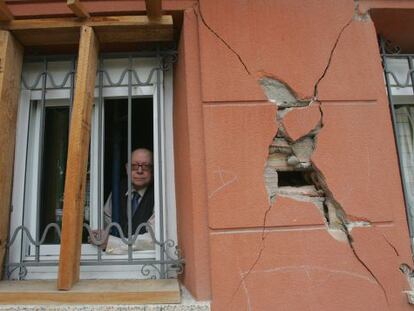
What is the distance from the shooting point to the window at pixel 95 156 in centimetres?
218

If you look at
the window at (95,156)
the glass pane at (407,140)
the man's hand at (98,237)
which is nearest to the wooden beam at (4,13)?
the window at (95,156)

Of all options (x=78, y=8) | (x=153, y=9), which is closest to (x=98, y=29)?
(x=78, y=8)

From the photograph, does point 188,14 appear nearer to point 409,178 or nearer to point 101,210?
point 101,210

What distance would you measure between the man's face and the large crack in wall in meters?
0.81

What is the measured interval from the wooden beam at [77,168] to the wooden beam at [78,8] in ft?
0.24

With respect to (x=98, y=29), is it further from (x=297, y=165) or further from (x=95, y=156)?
(x=297, y=165)

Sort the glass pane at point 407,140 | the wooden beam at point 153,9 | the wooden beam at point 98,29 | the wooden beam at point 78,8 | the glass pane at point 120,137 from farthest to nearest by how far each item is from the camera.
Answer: the glass pane at point 407,140 → the glass pane at point 120,137 → the wooden beam at point 98,29 → the wooden beam at point 153,9 → the wooden beam at point 78,8

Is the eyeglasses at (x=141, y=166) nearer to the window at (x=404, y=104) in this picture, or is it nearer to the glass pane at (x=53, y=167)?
the glass pane at (x=53, y=167)

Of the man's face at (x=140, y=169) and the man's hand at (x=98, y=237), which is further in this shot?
the man's face at (x=140, y=169)

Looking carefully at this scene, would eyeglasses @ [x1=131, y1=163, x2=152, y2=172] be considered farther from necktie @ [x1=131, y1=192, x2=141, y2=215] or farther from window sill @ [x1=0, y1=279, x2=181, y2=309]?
window sill @ [x1=0, y1=279, x2=181, y2=309]

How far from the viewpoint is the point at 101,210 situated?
220cm

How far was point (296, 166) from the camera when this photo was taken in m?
2.02

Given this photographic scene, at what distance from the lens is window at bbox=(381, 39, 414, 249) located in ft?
7.75

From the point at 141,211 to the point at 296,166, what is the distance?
1.01 m
